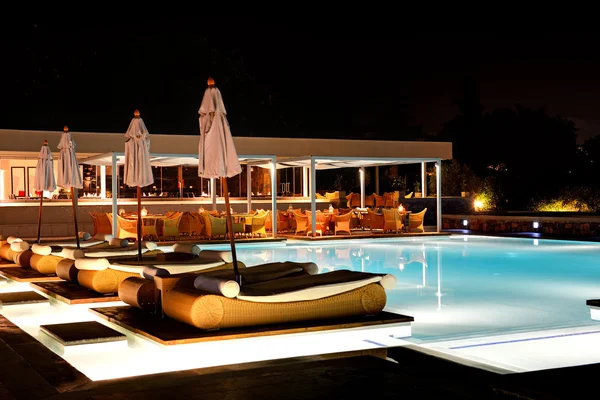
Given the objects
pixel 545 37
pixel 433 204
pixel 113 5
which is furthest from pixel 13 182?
pixel 113 5

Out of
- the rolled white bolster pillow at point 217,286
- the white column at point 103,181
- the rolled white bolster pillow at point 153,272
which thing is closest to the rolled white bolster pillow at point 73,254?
the rolled white bolster pillow at point 153,272

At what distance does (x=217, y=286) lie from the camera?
632 centimetres

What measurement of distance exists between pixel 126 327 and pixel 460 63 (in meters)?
55.8

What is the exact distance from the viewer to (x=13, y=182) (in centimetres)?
2594

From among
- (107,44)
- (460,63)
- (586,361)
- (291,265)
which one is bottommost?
(586,361)

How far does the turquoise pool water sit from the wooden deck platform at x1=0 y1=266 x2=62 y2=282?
393 centimetres

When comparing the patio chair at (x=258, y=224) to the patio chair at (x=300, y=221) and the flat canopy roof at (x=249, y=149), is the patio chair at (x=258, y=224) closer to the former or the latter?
the patio chair at (x=300, y=221)

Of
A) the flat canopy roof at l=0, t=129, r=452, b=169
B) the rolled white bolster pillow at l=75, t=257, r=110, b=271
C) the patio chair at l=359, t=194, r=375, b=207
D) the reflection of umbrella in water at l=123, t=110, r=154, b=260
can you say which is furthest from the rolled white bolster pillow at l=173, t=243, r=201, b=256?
the patio chair at l=359, t=194, r=375, b=207

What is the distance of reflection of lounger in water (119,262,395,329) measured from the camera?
20.6 feet

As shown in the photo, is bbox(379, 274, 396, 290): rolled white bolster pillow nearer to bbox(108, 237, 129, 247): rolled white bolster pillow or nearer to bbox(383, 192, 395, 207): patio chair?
bbox(108, 237, 129, 247): rolled white bolster pillow

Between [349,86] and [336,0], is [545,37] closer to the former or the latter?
[336,0]

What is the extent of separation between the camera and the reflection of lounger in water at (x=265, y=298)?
6285mm

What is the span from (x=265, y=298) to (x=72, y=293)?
3.58 m

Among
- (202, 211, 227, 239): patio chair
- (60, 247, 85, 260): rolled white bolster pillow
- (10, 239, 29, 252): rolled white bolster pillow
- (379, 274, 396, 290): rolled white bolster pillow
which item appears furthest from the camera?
(202, 211, 227, 239): patio chair
